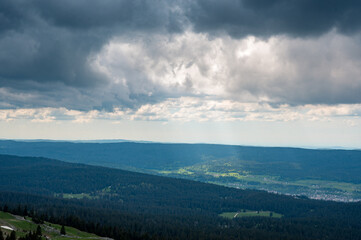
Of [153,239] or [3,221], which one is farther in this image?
[153,239]

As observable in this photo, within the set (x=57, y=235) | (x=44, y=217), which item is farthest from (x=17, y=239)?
(x=44, y=217)

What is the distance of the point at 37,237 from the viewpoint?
3986 inches

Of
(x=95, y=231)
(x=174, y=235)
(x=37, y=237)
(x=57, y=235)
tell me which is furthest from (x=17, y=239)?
(x=174, y=235)

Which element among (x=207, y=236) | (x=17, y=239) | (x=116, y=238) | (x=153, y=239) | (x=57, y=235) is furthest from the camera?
(x=207, y=236)

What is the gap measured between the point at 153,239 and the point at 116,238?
1731 centimetres

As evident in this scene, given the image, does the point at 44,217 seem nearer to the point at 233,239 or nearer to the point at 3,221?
the point at 3,221

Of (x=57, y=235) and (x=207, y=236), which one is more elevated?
(x=57, y=235)

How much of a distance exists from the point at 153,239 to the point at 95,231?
79.7ft

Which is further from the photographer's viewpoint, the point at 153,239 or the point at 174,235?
the point at 174,235

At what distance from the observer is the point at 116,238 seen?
484ft

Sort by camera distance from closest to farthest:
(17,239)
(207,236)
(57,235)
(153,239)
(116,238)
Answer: (17,239) → (57,235) → (116,238) → (153,239) → (207,236)

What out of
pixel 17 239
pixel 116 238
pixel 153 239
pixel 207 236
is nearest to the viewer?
pixel 17 239

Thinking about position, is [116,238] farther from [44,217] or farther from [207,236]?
[207,236]

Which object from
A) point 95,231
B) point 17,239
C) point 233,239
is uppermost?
point 17,239
